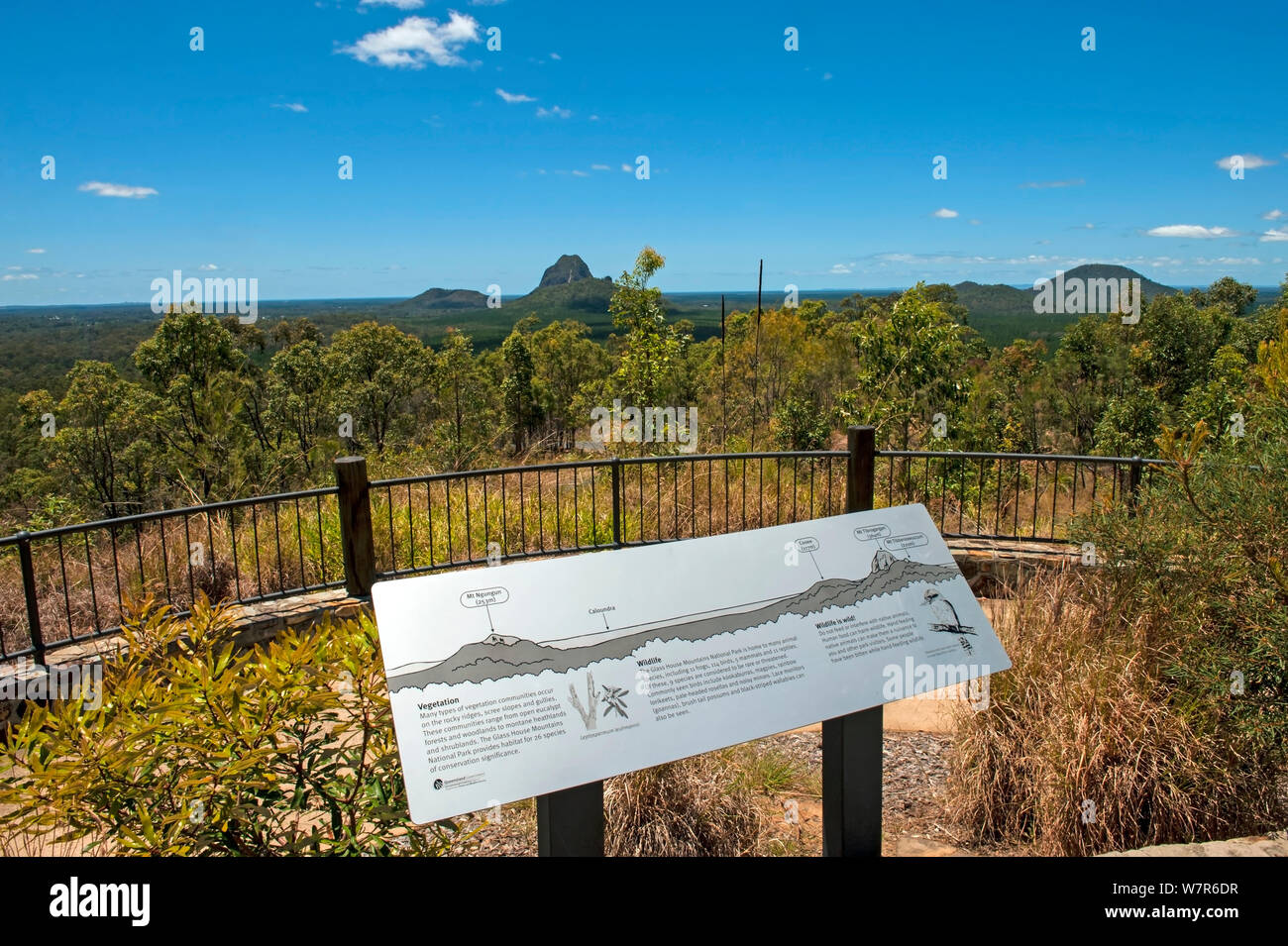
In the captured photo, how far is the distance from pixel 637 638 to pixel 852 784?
0.94m

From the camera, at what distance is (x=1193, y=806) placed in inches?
127

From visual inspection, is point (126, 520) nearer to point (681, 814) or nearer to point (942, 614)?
point (681, 814)

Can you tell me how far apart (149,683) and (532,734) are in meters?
1.05

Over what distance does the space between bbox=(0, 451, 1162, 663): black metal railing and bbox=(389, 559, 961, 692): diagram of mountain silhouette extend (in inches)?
129

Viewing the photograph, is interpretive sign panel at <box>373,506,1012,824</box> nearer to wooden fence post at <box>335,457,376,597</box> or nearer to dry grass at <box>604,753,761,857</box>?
dry grass at <box>604,753,761,857</box>

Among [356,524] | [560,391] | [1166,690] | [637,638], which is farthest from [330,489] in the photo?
[560,391]

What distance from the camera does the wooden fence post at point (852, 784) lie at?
2584 millimetres

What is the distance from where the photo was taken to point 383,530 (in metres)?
7.60

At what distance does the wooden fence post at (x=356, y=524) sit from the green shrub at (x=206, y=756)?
148 inches

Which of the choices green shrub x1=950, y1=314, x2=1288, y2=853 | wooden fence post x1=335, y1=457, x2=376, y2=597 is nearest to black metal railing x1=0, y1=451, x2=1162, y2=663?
wooden fence post x1=335, y1=457, x2=376, y2=597

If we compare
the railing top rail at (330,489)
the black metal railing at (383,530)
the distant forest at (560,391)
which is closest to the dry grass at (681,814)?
the railing top rail at (330,489)

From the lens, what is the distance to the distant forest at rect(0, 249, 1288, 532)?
13625 mm
